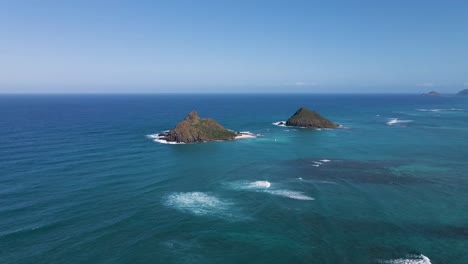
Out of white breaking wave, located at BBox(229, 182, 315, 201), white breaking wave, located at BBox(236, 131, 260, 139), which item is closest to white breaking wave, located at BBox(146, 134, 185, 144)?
white breaking wave, located at BBox(236, 131, 260, 139)

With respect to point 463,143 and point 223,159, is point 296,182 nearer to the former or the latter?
point 223,159

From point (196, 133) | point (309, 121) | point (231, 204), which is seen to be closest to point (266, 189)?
point (231, 204)

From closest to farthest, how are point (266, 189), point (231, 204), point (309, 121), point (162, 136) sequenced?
point (231, 204) < point (266, 189) < point (162, 136) < point (309, 121)

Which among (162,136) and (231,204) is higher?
(162,136)

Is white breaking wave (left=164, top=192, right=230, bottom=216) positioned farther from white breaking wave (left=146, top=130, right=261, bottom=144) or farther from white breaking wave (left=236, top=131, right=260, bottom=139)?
white breaking wave (left=236, top=131, right=260, bottom=139)

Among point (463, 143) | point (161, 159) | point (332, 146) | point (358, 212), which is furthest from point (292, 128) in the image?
point (358, 212)

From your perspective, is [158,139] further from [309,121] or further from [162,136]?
[309,121]
